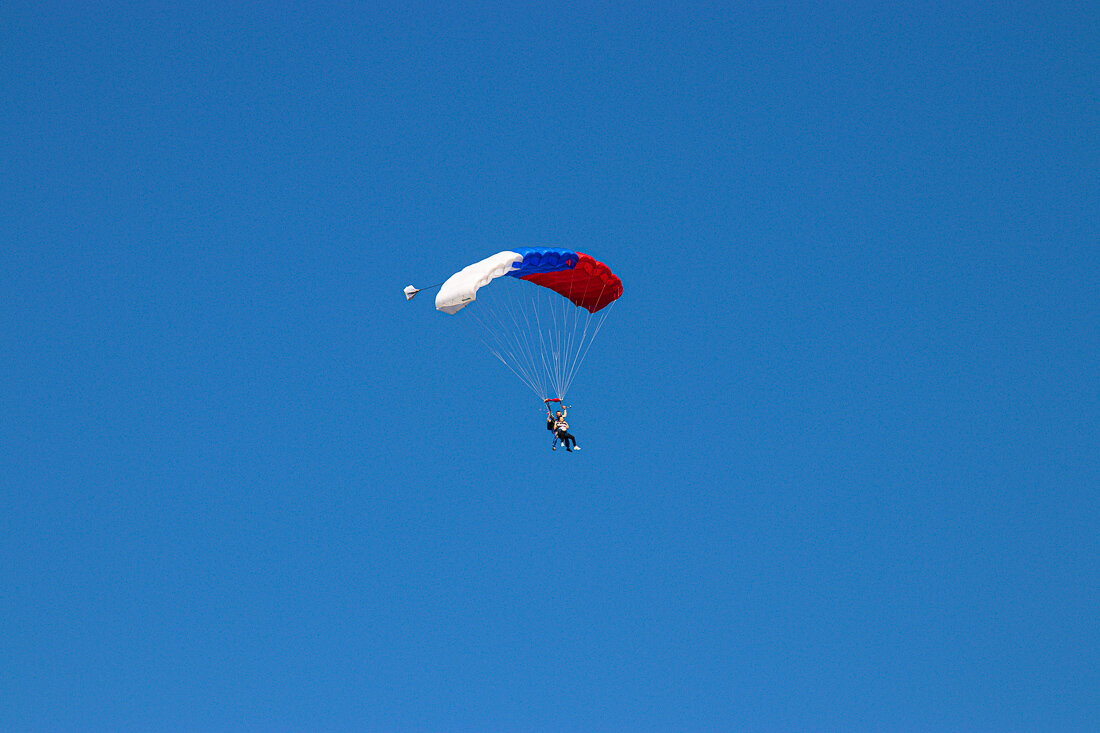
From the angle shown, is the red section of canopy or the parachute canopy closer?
the parachute canopy

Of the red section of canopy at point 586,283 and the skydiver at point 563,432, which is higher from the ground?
the red section of canopy at point 586,283

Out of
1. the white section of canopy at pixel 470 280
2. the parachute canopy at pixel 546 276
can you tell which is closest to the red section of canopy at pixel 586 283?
the parachute canopy at pixel 546 276

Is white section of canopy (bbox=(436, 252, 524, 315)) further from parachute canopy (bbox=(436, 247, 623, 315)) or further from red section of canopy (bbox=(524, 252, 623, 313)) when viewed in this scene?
red section of canopy (bbox=(524, 252, 623, 313))

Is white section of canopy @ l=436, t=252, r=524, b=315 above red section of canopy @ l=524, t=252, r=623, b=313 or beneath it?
beneath

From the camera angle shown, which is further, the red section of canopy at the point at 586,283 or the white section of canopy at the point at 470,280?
the red section of canopy at the point at 586,283

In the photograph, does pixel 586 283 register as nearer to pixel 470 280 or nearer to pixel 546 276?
pixel 546 276

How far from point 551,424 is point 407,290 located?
4.90m

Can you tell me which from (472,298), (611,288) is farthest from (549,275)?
(472,298)

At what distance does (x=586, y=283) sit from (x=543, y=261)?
279 cm

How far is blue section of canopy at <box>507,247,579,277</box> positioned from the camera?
28219 mm

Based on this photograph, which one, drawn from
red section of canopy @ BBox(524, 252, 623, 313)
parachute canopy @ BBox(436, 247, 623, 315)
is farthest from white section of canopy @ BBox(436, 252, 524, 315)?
red section of canopy @ BBox(524, 252, 623, 313)

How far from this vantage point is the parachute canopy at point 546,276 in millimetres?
26938

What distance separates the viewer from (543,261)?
28.6 meters

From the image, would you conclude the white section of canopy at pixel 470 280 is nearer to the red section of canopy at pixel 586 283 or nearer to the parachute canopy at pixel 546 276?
the parachute canopy at pixel 546 276
